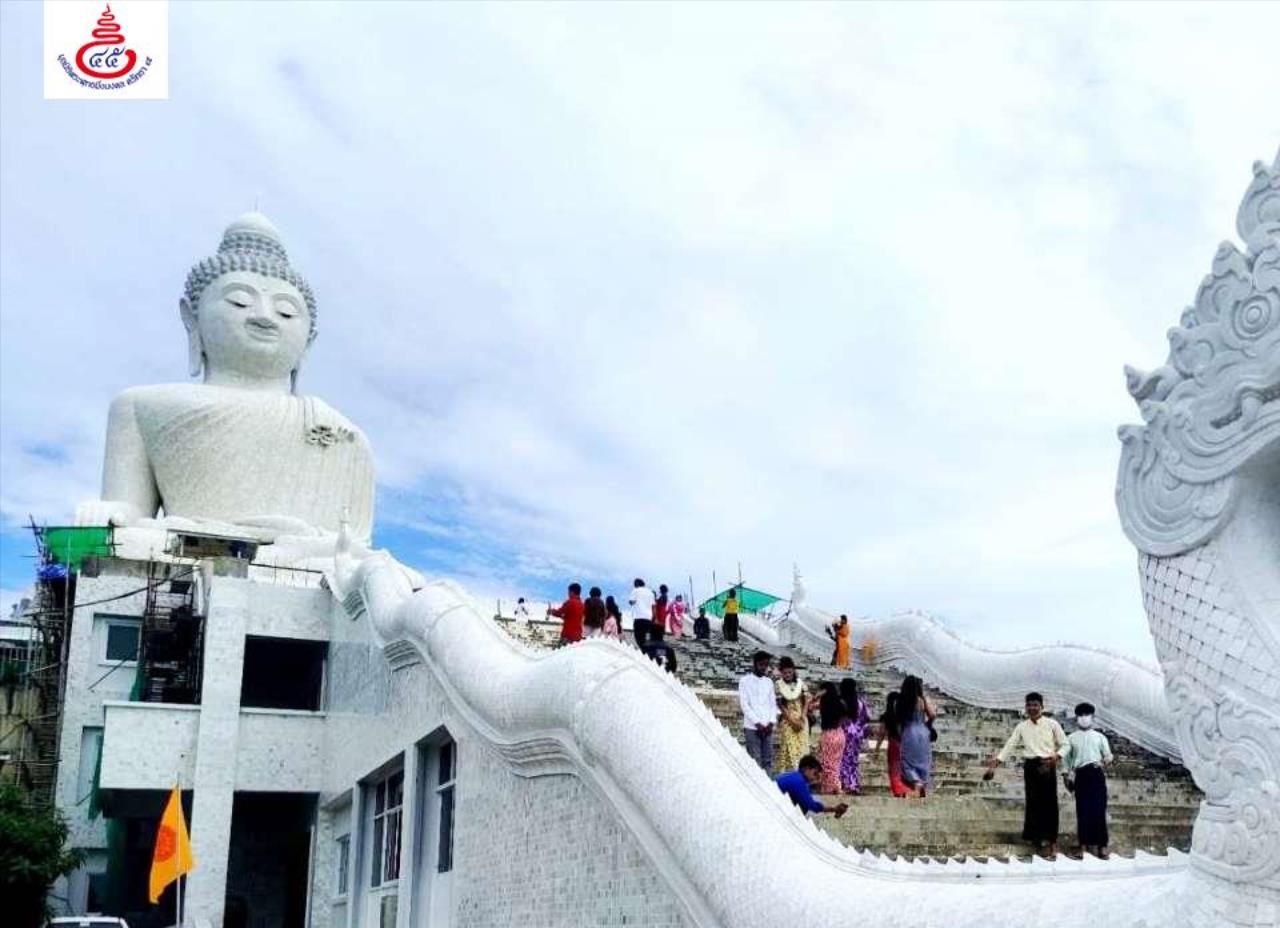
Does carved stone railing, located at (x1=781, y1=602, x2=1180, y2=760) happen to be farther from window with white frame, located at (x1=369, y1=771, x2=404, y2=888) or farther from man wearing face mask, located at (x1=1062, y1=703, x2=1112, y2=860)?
window with white frame, located at (x1=369, y1=771, x2=404, y2=888)

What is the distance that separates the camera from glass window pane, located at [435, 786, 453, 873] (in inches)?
466

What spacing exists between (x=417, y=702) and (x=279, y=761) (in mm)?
5627

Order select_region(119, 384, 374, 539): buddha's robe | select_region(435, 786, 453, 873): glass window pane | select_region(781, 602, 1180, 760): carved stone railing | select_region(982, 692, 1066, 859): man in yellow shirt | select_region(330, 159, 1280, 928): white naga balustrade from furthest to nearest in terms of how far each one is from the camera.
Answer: select_region(119, 384, 374, 539): buddha's robe < select_region(435, 786, 453, 873): glass window pane < select_region(781, 602, 1180, 760): carved stone railing < select_region(982, 692, 1066, 859): man in yellow shirt < select_region(330, 159, 1280, 928): white naga balustrade

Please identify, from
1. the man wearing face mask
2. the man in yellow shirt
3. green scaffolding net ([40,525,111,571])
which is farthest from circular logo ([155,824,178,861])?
the man wearing face mask

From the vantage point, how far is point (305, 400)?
25.7 m

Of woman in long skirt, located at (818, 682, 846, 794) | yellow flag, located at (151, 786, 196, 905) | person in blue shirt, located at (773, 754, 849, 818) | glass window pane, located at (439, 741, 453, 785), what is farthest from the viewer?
yellow flag, located at (151, 786, 196, 905)

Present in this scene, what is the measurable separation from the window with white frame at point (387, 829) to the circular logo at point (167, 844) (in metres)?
2.10

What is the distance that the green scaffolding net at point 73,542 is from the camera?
68.1ft

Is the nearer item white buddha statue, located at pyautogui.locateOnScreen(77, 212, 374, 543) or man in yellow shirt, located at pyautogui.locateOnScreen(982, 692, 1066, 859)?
man in yellow shirt, located at pyautogui.locateOnScreen(982, 692, 1066, 859)

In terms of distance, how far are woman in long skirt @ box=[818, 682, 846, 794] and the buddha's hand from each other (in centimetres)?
1622

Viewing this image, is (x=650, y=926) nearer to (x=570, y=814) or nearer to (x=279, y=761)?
(x=570, y=814)

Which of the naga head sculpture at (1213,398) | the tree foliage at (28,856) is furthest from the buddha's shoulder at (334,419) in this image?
the naga head sculpture at (1213,398)

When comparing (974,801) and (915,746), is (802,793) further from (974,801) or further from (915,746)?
(915,746)

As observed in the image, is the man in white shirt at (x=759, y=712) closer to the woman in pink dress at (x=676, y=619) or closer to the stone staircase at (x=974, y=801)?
the stone staircase at (x=974, y=801)
